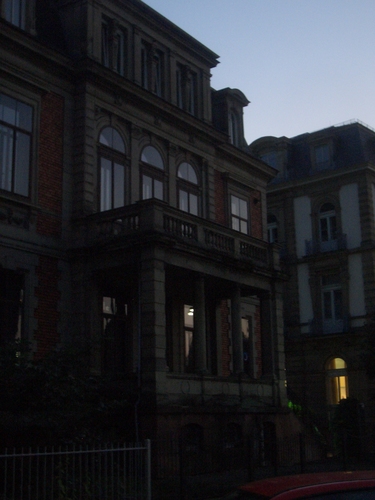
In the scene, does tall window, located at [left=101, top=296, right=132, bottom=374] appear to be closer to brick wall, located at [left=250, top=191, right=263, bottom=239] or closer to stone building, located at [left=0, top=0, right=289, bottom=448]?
stone building, located at [left=0, top=0, right=289, bottom=448]

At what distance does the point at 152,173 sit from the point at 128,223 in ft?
14.8

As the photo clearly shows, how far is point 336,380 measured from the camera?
139ft

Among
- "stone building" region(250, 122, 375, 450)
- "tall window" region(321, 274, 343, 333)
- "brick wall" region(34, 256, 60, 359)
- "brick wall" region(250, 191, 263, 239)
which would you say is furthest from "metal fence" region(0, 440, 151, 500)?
"tall window" region(321, 274, 343, 333)

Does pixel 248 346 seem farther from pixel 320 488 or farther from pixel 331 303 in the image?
pixel 320 488

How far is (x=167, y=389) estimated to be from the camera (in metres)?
20.8

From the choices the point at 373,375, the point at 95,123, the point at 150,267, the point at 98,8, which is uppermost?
the point at 98,8

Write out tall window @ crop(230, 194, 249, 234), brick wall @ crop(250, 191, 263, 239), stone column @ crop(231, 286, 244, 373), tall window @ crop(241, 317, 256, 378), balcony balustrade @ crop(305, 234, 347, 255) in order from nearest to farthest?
stone column @ crop(231, 286, 244, 373) < tall window @ crop(241, 317, 256, 378) < tall window @ crop(230, 194, 249, 234) < brick wall @ crop(250, 191, 263, 239) < balcony balustrade @ crop(305, 234, 347, 255)

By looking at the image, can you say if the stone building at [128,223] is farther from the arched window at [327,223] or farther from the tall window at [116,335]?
the arched window at [327,223]

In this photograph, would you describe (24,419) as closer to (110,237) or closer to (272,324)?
(110,237)

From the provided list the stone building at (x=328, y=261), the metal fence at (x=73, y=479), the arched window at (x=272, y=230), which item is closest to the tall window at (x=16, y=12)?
the metal fence at (x=73, y=479)

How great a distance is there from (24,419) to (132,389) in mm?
6416

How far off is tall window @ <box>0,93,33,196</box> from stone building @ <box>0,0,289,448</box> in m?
0.04

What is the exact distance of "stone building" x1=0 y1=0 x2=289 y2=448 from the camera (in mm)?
21094

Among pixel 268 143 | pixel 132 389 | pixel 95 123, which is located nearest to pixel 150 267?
pixel 132 389
